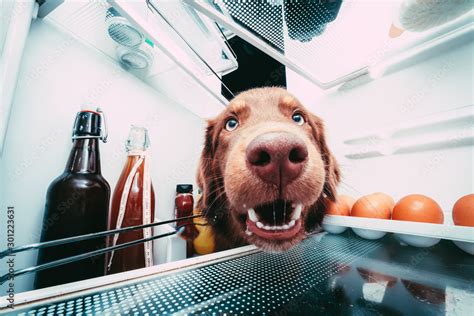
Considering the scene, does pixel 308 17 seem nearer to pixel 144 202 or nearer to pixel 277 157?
pixel 277 157

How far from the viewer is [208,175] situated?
953 mm

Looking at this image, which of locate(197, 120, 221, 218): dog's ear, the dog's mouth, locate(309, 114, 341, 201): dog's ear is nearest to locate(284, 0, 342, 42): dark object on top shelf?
locate(309, 114, 341, 201): dog's ear

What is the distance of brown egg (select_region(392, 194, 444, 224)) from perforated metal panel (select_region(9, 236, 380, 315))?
27 centimetres

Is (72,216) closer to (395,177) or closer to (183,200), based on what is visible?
(183,200)

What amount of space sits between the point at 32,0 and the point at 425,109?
167cm

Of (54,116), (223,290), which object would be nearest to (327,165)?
(223,290)

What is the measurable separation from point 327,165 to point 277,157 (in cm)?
62

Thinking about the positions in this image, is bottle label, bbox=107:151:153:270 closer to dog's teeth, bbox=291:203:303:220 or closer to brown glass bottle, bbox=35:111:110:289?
brown glass bottle, bbox=35:111:110:289

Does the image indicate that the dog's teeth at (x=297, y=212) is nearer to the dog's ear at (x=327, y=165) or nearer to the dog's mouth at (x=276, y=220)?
the dog's mouth at (x=276, y=220)

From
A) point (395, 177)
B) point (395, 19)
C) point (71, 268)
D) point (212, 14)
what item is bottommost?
point (71, 268)

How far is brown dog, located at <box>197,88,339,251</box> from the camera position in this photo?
1.50ft

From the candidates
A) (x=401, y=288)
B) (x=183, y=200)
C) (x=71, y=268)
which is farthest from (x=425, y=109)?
(x=71, y=268)

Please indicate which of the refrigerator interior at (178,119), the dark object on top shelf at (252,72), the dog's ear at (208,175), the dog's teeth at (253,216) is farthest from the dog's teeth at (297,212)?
the dark object on top shelf at (252,72)

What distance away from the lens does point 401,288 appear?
444 millimetres
